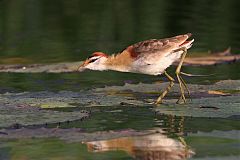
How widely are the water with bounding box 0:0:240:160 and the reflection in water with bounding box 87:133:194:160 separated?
9 centimetres

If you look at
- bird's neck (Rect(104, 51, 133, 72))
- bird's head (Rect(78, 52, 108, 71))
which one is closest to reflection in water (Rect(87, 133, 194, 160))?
bird's neck (Rect(104, 51, 133, 72))

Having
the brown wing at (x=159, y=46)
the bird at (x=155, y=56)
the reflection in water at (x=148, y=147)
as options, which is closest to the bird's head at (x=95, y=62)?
the bird at (x=155, y=56)

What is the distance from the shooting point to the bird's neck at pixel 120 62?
12.5m

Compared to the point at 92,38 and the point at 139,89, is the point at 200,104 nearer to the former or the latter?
the point at 139,89

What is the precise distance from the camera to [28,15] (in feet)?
81.6

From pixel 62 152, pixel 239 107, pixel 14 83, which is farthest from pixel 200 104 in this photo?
pixel 14 83

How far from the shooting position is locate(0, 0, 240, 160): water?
983 cm

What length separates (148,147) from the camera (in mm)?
9656

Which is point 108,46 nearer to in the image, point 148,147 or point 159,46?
point 159,46

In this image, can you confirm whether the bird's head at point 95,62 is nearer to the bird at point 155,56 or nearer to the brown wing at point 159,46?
the bird at point 155,56

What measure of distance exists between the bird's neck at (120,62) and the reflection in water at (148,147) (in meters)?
2.34

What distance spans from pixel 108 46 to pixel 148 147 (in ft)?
32.3

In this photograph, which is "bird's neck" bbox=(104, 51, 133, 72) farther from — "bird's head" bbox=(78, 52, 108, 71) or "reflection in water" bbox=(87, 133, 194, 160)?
"reflection in water" bbox=(87, 133, 194, 160)

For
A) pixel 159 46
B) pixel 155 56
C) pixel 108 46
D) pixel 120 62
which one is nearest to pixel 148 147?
pixel 155 56
